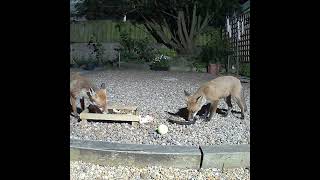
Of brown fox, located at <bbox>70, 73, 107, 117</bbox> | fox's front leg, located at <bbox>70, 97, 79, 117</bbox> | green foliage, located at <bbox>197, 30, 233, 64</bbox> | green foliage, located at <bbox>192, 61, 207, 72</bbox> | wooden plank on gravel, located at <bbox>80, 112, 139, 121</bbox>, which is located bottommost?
wooden plank on gravel, located at <bbox>80, 112, 139, 121</bbox>

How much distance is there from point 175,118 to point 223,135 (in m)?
0.91

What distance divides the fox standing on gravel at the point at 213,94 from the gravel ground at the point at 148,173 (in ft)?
4.88

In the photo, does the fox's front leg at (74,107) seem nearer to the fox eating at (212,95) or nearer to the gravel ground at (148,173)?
the fox eating at (212,95)

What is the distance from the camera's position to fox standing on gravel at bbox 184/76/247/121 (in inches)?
177

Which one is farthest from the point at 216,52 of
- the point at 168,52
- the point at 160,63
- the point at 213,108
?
the point at 213,108

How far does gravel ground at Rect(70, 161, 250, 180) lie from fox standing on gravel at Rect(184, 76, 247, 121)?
149 centimetres

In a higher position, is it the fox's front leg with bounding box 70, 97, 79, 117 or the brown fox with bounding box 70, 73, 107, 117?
the brown fox with bounding box 70, 73, 107, 117

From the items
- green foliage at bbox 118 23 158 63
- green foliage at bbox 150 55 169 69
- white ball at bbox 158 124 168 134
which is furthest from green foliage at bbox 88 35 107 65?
white ball at bbox 158 124 168 134

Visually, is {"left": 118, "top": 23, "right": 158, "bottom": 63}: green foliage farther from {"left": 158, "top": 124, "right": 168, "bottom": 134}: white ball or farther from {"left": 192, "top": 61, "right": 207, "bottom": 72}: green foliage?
{"left": 158, "top": 124, "right": 168, "bottom": 134}: white ball

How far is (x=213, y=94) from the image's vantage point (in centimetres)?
461

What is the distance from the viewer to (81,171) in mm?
3025
